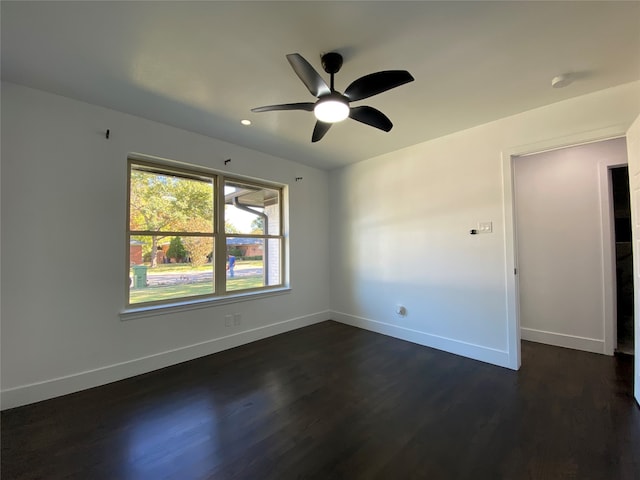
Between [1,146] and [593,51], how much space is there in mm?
4459

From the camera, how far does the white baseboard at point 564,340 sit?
315 centimetres

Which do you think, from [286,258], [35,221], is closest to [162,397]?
[35,221]

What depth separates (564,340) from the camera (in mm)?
3350

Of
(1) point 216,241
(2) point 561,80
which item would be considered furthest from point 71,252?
(2) point 561,80

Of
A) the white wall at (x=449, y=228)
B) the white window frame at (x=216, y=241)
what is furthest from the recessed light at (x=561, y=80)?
the white window frame at (x=216, y=241)

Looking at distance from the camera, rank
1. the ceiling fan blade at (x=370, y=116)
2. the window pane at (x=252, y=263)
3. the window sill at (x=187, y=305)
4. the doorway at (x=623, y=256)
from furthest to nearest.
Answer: the window pane at (x=252, y=263) < the doorway at (x=623, y=256) < the window sill at (x=187, y=305) < the ceiling fan blade at (x=370, y=116)

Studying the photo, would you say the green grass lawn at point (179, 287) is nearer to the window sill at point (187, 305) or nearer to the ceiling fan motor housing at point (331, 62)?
the window sill at point (187, 305)

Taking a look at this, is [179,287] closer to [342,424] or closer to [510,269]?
[342,424]

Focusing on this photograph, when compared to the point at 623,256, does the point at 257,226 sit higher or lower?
higher

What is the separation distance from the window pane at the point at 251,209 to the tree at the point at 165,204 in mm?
268

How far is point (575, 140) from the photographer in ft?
8.04

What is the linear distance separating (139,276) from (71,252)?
0.63 metres

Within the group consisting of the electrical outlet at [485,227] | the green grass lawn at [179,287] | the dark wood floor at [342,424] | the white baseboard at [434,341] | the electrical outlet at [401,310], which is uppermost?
the electrical outlet at [485,227]

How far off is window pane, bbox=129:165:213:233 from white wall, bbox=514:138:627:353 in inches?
148
